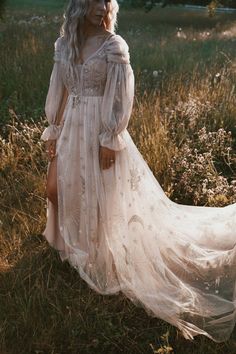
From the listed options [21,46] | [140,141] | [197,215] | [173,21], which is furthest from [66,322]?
[173,21]

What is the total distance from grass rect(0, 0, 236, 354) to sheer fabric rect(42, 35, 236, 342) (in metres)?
0.15

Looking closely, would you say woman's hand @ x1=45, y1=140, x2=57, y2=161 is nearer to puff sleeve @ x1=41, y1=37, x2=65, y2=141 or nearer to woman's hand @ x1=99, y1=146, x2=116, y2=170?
puff sleeve @ x1=41, y1=37, x2=65, y2=141

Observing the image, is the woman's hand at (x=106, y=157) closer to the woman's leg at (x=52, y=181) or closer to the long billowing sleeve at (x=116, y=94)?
the long billowing sleeve at (x=116, y=94)

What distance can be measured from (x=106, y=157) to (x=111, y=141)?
0.14 meters

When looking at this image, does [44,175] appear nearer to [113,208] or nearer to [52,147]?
[52,147]

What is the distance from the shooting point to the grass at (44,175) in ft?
9.98

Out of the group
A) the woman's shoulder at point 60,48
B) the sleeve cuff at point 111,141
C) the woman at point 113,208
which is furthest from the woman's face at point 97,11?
the sleeve cuff at point 111,141

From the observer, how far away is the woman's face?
299 centimetres

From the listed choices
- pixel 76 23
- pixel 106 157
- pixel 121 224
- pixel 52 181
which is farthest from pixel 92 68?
pixel 121 224

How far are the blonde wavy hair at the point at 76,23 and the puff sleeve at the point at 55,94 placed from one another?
0.37ft

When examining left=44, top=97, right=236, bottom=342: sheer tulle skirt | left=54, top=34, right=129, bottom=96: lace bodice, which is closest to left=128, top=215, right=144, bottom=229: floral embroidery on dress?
left=44, top=97, right=236, bottom=342: sheer tulle skirt

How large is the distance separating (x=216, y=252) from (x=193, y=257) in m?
0.17

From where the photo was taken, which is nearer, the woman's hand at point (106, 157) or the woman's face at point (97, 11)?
the woman's face at point (97, 11)

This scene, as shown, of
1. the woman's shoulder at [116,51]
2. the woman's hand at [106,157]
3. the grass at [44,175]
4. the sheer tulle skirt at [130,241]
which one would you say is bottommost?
the grass at [44,175]
